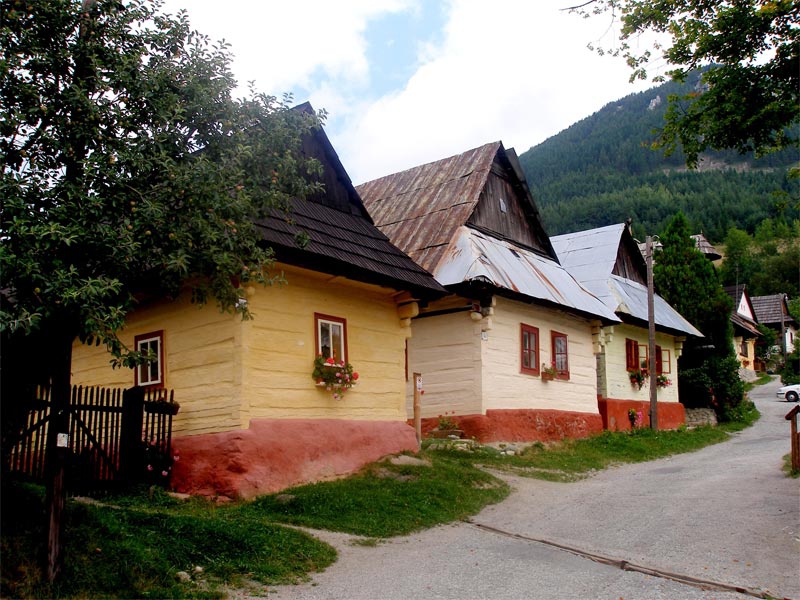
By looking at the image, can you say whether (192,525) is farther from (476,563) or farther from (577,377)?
(577,377)

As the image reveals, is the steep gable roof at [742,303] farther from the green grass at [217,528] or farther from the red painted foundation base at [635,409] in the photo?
the green grass at [217,528]

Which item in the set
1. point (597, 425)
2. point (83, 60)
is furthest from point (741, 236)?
point (83, 60)

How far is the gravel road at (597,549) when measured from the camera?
7621mm

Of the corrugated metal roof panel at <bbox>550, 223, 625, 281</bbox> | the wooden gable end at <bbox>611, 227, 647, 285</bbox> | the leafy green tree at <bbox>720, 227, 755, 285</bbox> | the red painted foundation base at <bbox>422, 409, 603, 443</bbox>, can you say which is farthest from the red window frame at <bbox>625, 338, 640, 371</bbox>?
the leafy green tree at <bbox>720, 227, 755, 285</bbox>

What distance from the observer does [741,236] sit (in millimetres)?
100438

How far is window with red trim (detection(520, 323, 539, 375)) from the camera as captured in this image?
62.5ft

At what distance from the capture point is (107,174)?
6930 millimetres

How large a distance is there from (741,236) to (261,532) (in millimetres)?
103103

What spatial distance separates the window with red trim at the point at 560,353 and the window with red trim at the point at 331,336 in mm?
8527

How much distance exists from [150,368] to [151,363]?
0.40 m

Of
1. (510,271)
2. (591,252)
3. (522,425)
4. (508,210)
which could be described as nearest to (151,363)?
(522,425)

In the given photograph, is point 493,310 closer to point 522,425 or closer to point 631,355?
point 522,425

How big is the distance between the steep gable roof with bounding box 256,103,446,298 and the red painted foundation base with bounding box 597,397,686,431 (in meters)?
11.0

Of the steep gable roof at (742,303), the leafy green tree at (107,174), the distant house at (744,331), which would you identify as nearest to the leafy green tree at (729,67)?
the leafy green tree at (107,174)
